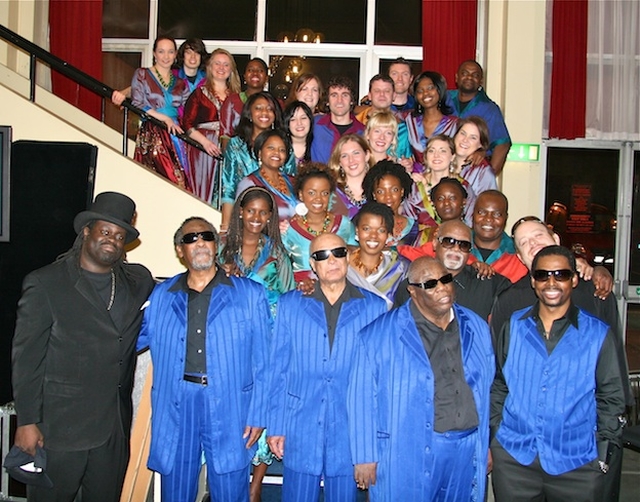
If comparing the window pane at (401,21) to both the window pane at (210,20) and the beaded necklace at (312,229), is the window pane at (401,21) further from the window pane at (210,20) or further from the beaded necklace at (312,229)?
the beaded necklace at (312,229)

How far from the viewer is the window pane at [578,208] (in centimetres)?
907

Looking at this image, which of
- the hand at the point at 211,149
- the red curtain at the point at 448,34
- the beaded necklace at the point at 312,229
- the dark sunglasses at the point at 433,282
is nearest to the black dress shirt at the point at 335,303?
the dark sunglasses at the point at 433,282

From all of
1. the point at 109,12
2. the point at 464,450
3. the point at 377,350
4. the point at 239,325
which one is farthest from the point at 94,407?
the point at 109,12

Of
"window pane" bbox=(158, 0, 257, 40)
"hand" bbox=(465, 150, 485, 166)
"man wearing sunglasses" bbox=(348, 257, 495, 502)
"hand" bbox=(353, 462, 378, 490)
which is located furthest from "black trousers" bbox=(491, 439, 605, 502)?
"window pane" bbox=(158, 0, 257, 40)

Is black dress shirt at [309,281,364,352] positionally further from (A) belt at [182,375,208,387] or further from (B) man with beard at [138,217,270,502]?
(A) belt at [182,375,208,387]

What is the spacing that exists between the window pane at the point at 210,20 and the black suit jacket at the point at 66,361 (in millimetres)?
6831

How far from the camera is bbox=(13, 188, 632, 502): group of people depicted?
3.16m

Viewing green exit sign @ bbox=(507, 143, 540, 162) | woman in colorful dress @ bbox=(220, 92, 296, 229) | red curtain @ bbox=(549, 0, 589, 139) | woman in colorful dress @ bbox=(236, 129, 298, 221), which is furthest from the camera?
red curtain @ bbox=(549, 0, 589, 139)

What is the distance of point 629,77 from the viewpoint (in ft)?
28.1

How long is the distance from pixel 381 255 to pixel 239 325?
39.7 inches

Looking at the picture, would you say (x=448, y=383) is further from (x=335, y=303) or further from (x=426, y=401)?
(x=335, y=303)

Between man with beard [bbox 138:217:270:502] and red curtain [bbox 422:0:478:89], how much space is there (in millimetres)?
5976

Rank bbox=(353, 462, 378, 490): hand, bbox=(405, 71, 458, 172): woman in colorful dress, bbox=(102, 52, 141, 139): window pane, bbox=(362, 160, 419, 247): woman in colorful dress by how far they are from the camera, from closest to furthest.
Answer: bbox=(353, 462, 378, 490): hand → bbox=(362, 160, 419, 247): woman in colorful dress → bbox=(405, 71, 458, 172): woman in colorful dress → bbox=(102, 52, 141, 139): window pane

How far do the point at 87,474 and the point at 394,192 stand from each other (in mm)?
2629
